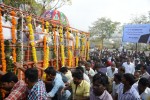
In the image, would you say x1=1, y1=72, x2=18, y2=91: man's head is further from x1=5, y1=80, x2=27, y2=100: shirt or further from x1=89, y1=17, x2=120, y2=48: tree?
x1=89, y1=17, x2=120, y2=48: tree

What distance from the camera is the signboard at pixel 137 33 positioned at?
15.7 m

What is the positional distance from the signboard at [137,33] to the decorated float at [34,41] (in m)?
5.87

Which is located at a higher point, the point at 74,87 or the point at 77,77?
the point at 77,77

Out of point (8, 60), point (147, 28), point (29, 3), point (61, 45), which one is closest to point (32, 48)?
point (8, 60)

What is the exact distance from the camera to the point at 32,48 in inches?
279

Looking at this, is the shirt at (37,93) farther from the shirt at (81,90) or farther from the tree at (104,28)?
the tree at (104,28)

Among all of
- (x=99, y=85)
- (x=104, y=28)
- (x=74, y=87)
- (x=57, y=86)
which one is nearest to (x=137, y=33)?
(x=57, y=86)

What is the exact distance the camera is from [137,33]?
53.5 feet

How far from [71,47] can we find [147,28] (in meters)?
7.23

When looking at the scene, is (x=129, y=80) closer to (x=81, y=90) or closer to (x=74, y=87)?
(x=81, y=90)

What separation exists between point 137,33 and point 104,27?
31166mm

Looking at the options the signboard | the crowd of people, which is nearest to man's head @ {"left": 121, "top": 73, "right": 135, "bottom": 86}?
the crowd of people

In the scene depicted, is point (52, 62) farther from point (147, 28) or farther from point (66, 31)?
point (147, 28)

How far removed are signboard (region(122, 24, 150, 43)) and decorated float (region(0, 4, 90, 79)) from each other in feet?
19.2
